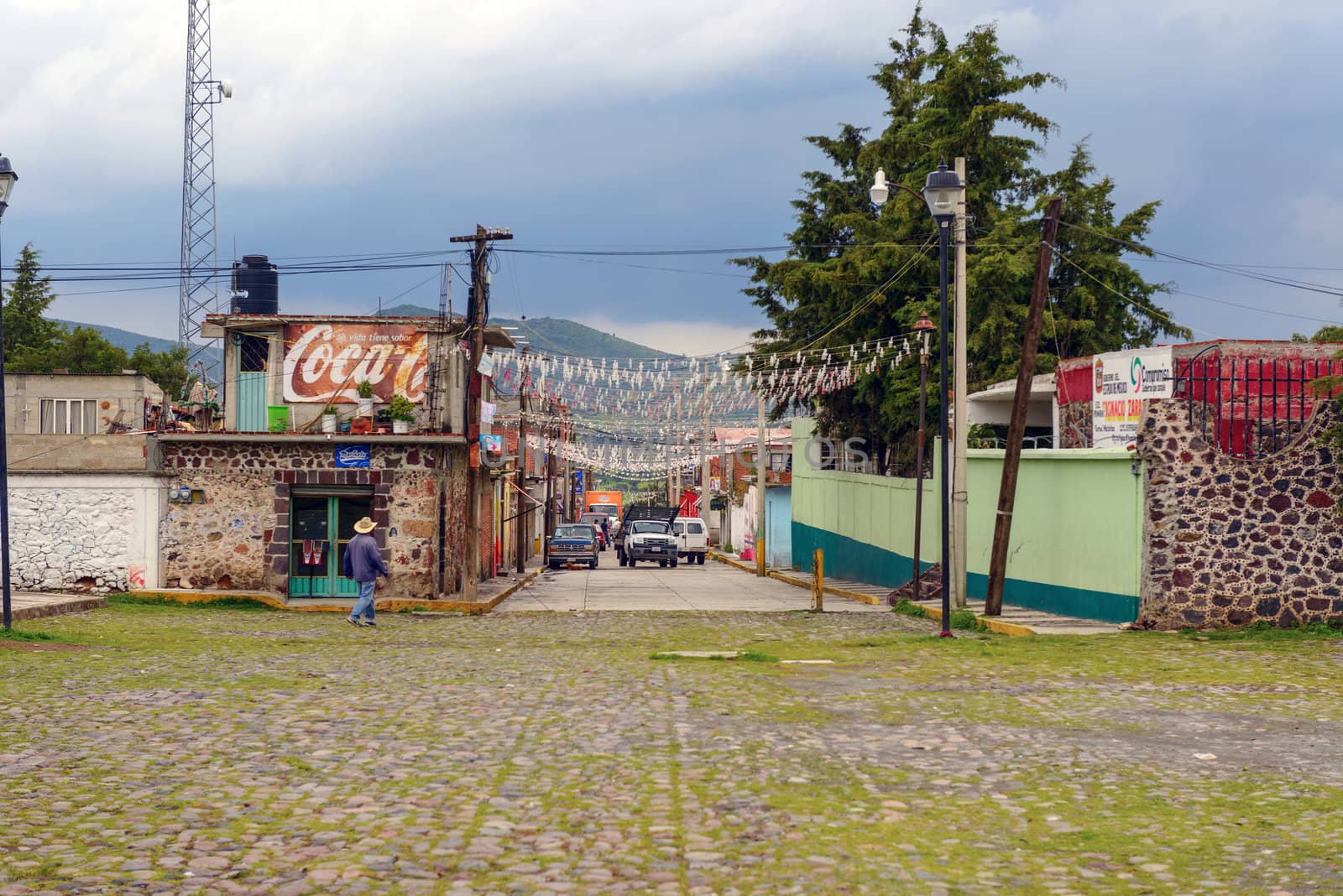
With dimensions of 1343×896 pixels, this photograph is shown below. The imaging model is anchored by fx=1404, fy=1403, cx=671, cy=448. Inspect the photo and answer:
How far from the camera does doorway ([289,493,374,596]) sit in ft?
102

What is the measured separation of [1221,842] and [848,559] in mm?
35492

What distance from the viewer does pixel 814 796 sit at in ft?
27.8

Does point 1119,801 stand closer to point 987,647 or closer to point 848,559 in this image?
point 987,647

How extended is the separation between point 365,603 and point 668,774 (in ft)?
53.2

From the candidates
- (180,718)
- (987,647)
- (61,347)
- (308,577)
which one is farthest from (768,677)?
(61,347)

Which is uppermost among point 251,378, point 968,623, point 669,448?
point 251,378

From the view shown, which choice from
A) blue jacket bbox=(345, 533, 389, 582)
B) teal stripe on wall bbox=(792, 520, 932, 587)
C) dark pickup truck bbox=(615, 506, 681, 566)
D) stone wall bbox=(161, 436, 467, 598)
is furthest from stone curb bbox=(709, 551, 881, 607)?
blue jacket bbox=(345, 533, 389, 582)

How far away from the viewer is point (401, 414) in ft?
104

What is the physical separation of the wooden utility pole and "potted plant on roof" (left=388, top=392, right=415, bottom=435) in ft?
45.7

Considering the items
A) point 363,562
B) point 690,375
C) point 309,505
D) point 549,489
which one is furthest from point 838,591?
point 549,489

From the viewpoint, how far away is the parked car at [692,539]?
6378 centimetres

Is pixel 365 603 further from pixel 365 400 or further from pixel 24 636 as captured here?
pixel 365 400

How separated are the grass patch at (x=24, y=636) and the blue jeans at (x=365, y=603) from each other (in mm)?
5653

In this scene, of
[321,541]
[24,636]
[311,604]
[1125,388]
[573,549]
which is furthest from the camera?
[573,549]
